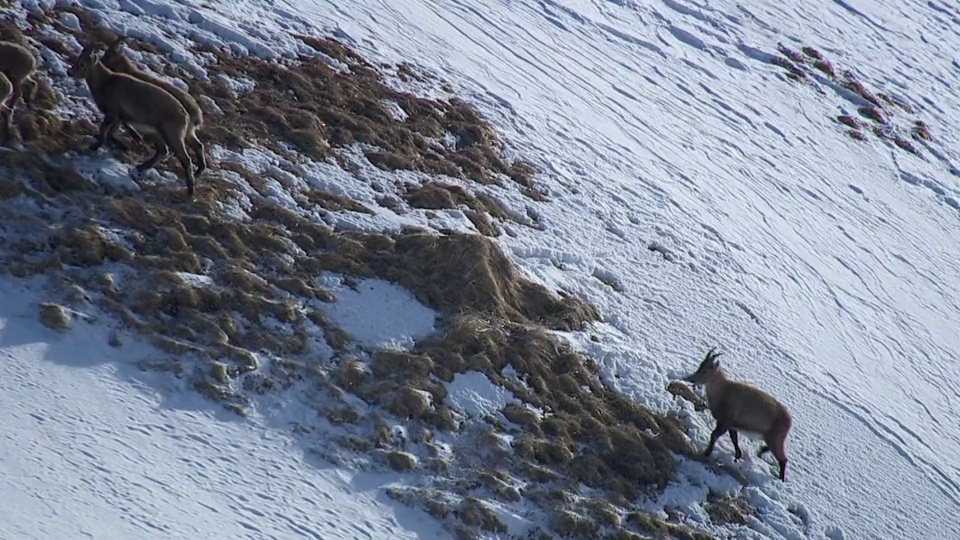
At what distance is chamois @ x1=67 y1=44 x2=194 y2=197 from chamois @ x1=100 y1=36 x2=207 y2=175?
321mm

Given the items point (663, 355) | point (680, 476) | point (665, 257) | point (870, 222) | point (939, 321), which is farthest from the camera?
point (870, 222)

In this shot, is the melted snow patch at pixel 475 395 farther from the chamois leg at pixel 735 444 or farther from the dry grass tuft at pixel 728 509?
the chamois leg at pixel 735 444

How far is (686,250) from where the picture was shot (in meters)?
17.8

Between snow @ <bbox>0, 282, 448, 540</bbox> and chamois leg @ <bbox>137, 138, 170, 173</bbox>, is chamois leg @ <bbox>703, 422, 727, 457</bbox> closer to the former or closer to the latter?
snow @ <bbox>0, 282, 448, 540</bbox>

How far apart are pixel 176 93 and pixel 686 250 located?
8.16m

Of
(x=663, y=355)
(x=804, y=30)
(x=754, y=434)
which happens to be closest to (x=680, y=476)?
(x=754, y=434)

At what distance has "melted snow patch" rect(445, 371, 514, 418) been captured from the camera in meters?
11.3

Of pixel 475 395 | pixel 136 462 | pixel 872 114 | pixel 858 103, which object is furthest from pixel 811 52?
pixel 136 462

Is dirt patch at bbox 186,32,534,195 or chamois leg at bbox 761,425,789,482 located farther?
dirt patch at bbox 186,32,534,195

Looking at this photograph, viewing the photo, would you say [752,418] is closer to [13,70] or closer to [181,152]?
[181,152]

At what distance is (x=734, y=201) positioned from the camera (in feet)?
71.0

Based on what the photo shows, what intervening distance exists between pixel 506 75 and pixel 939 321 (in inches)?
350

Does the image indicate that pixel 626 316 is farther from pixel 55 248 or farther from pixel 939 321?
pixel 939 321

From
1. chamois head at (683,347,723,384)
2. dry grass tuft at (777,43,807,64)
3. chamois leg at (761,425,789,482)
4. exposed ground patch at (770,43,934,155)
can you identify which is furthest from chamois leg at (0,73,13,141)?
dry grass tuft at (777,43,807,64)
